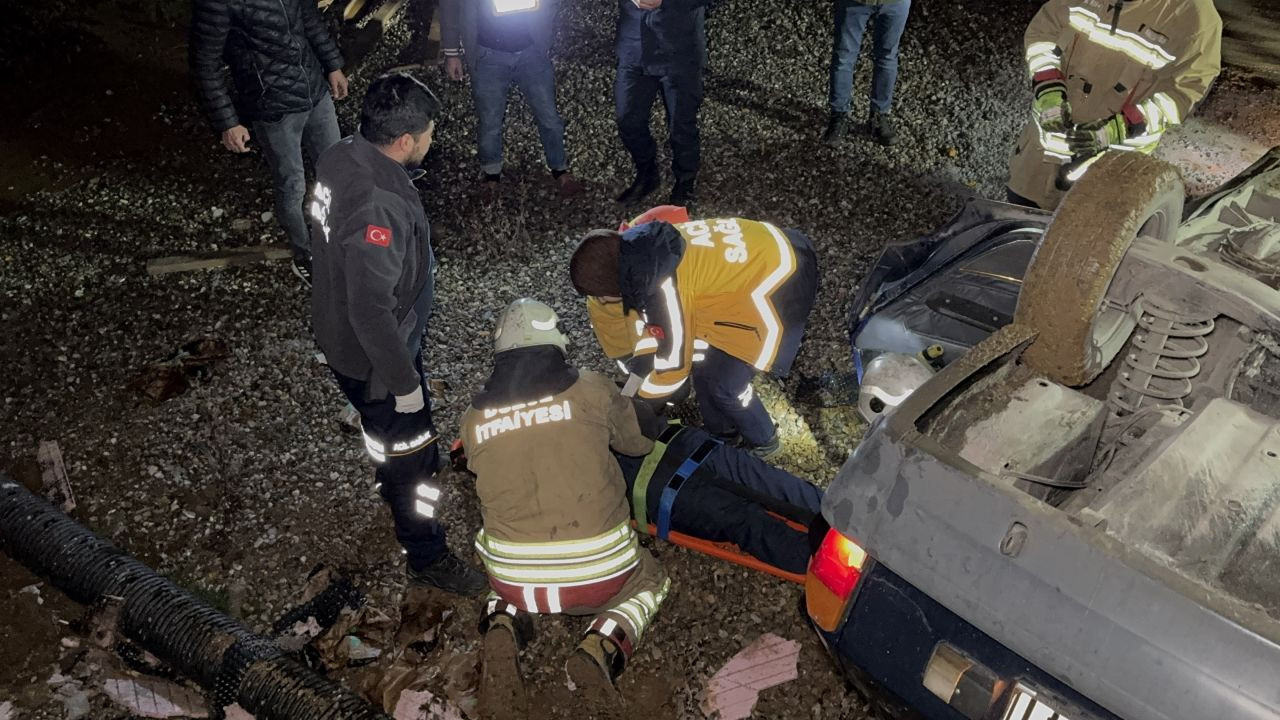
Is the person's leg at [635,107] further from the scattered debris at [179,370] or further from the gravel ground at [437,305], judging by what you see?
the scattered debris at [179,370]

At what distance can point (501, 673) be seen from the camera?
126 inches

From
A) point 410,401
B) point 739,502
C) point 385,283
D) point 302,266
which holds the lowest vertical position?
point 302,266

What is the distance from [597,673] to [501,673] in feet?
1.13

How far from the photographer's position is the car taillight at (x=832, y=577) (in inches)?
87.5

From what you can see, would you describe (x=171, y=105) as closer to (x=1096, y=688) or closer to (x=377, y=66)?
(x=377, y=66)

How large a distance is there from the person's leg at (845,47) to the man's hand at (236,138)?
3661mm

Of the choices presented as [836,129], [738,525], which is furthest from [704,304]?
[836,129]

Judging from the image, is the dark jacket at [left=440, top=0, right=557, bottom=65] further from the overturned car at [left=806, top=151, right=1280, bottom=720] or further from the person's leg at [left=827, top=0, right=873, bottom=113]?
the overturned car at [left=806, top=151, right=1280, bottom=720]

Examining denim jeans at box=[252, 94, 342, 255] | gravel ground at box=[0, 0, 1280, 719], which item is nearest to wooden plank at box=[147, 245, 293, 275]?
gravel ground at box=[0, 0, 1280, 719]

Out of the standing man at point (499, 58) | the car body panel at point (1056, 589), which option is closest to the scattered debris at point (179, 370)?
the standing man at point (499, 58)

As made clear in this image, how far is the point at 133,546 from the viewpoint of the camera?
385cm

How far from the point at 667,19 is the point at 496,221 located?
1.56m

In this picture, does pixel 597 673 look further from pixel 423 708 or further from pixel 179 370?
pixel 179 370

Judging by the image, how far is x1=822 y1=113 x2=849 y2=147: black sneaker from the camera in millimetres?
6188
